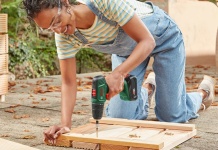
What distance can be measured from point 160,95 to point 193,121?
1.31 ft

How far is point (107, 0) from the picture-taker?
3090 mm

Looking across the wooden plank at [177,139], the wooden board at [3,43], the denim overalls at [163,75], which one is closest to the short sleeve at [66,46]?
the denim overalls at [163,75]

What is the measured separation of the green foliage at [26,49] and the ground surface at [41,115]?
5.60ft

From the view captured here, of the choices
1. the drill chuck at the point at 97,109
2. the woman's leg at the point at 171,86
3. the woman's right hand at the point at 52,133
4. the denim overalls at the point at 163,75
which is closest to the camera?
the drill chuck at the point at 97,109

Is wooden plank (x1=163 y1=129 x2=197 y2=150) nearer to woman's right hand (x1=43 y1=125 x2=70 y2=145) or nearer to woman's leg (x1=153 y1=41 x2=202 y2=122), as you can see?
woman's leg (x1=153 y1=41 x2=202 y2=122)

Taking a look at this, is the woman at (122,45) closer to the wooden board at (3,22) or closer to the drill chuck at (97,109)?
the drill chuck at (97,109)

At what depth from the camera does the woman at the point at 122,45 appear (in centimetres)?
288

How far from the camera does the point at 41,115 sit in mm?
4469

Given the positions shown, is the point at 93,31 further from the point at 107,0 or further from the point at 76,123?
the point at 76,123

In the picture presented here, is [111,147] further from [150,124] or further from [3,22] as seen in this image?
[3,22]

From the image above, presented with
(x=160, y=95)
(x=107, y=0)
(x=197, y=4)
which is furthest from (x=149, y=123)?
(x=197, y=4)

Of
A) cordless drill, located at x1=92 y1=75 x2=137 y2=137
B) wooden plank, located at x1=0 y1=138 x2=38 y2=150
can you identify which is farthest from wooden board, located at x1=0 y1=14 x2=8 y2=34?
wooden plank, located at x1=0 y1=138 x2=38 y2=150

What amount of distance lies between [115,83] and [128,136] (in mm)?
509

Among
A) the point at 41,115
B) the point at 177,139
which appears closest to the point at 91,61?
the point at 41,115
